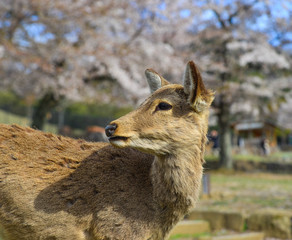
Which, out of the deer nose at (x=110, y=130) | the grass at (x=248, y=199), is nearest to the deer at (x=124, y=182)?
the deer nose at (x=110, y=130)

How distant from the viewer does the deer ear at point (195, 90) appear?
3.05 meters

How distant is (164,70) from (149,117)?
13554 mm

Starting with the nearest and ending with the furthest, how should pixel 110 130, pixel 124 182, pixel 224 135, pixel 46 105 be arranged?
pixel 110 130 → pixel 124 182 → pixel 46 105 → pixel 224 135

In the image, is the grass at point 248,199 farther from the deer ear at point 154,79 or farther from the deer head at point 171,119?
the deer head at point 171,119

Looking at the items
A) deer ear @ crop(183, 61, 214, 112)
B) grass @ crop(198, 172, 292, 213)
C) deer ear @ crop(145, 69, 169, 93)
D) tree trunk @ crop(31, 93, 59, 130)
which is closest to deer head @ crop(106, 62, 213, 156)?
deer ear @ crop(183, 61, 214, 112)

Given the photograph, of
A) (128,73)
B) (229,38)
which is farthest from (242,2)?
(128,73)

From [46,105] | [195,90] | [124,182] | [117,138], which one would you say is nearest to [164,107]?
[195,90]

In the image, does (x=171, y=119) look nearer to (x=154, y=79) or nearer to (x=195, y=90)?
(x=195, y=90)

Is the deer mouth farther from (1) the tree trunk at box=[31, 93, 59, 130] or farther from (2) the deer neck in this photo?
(1) the tree trunk at box=[31, 93, 59, 130]

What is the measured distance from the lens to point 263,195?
1170cm

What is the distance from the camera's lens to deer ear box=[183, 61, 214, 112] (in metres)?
3.05

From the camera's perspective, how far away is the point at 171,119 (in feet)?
10.2

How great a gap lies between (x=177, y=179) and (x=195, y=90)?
2.36 feet

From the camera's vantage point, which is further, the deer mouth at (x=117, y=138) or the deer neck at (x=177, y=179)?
the deer neck at (x=177, y=179)
